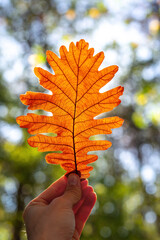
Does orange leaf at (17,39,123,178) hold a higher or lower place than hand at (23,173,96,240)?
higher

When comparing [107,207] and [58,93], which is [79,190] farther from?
[107,207]

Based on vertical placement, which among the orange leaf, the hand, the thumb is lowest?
the hand

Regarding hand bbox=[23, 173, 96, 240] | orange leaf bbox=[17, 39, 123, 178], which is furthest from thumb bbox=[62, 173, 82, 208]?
orange leaf bbox=[17, 39, 123, 178]

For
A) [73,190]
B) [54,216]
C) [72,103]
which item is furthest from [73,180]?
[72,103]

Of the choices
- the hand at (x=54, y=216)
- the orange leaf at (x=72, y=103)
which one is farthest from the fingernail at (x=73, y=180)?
the orange leaf at (x=72, y=103)

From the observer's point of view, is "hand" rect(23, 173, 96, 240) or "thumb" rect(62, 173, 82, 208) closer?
"hand" rect(23, 173, 96, 240)

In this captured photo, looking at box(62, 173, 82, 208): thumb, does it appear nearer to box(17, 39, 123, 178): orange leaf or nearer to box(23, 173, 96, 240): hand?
box(23, 173, 96, 240): hand
